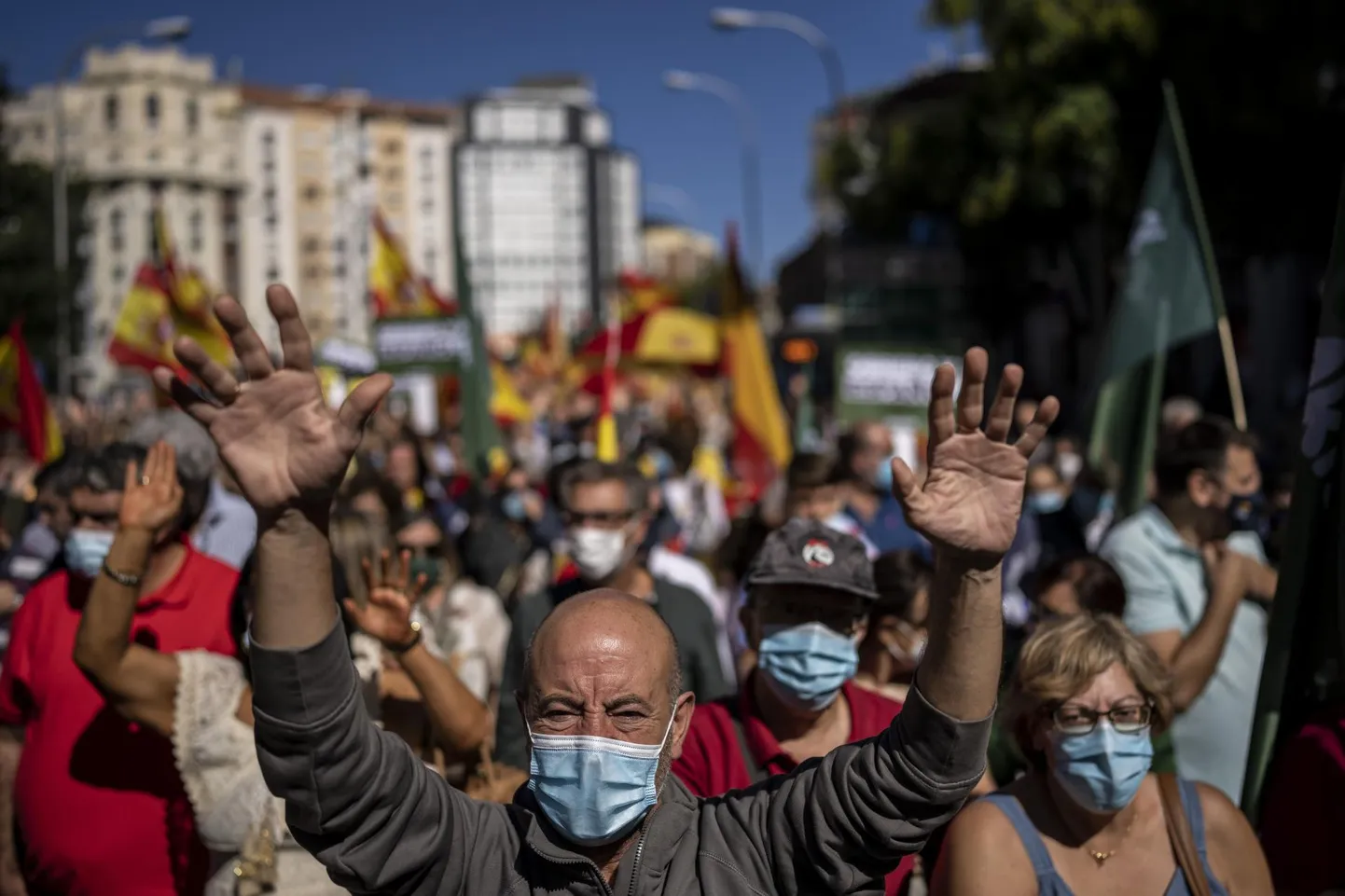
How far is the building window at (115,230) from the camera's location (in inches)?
3445

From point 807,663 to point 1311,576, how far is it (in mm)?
1298

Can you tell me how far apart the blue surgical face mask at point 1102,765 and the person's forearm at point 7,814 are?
269 cm

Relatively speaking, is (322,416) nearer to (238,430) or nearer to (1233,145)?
(238,430)

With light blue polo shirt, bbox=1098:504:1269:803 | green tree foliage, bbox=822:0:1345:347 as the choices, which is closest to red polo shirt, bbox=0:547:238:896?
light blue polo shirt, bbox=1098:504:1269:803

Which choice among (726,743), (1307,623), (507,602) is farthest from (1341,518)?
(507,602)

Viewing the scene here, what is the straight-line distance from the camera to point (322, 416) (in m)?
2.07

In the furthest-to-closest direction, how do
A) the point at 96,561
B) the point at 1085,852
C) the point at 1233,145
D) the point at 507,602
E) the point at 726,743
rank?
the point at 1233,145 → the point at 507,602 → the point at 96,561 → the point at 726,743 → the point at 1085,852

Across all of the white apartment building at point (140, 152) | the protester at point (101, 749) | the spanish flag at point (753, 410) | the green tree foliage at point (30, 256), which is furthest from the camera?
the white apartment building at point (140, 152)

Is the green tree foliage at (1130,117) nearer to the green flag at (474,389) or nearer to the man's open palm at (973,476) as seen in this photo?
the green flag at (474,389)

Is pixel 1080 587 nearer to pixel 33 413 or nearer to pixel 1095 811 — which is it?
pixel 1095 811

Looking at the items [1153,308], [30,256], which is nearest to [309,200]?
[30,256]

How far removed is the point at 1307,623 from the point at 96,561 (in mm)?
3049

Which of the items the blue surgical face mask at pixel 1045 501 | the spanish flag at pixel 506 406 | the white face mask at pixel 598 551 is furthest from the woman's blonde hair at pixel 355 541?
the spanish flag at pixel 506 406

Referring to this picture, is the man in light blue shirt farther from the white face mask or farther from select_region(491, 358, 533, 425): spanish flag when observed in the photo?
select_region(491, 358, 533, 425): spanish flag
